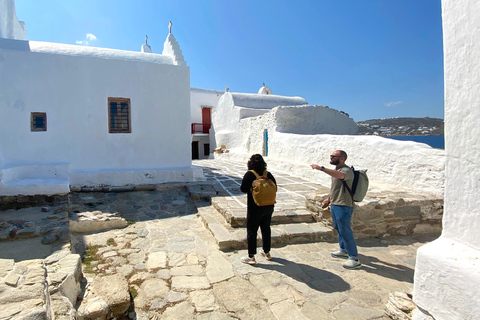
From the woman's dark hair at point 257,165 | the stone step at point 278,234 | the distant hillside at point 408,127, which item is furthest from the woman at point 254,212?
the distant hillside at point 408,127

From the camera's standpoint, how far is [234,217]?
4488 millimetres

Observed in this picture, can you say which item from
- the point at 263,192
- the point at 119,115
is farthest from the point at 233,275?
the point at 119,115

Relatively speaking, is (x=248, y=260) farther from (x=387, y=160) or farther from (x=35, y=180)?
(x=35, y=180)

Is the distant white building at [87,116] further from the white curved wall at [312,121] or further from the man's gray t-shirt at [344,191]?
the white curved wall at [312,121]

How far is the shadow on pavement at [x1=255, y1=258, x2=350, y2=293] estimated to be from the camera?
2.89 metres

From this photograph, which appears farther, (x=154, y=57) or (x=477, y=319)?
(x=154, y=57)

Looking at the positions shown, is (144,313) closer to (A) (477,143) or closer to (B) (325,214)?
(B) (325,214)

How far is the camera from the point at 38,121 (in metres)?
6.64

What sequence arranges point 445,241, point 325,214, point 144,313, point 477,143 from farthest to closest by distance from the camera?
point 325,214 → point 144,313 → point 445,241 → point 477,143

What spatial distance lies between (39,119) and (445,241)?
26.8 ft

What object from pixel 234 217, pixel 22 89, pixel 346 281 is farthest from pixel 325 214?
pixel 22 89

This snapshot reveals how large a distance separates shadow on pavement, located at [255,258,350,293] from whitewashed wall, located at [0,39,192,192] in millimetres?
4929

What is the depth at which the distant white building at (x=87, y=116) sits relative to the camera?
6.39 metres

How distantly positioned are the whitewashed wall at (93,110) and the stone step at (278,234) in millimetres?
3611
